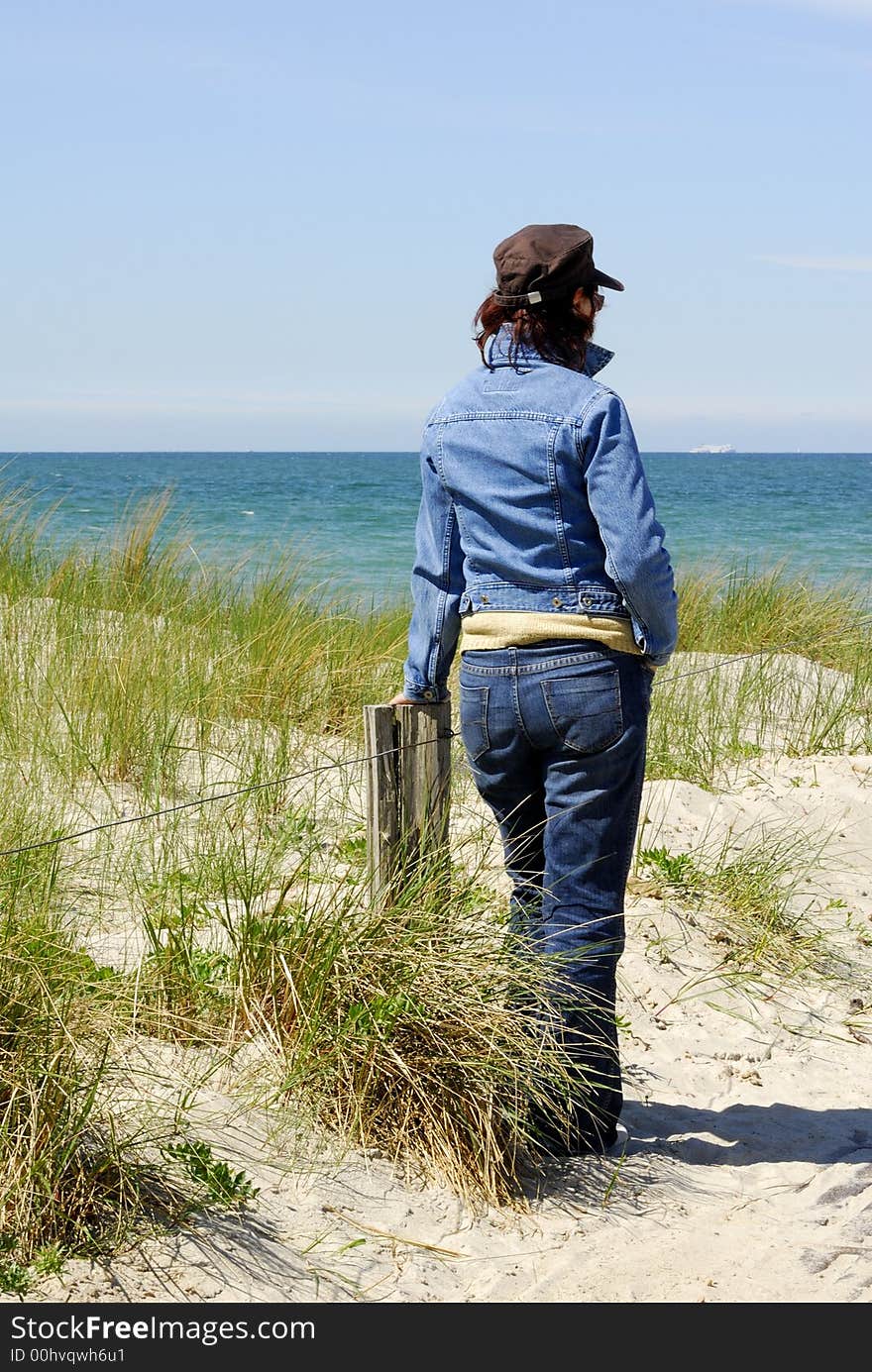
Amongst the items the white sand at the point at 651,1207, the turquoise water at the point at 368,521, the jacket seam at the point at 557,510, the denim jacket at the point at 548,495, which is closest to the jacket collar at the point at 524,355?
the denim jacket at the point at 548,495

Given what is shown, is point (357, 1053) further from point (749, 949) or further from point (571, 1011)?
point (749, 949)

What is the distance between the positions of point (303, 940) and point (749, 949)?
1.91 metres

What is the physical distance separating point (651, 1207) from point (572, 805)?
3.10 feet

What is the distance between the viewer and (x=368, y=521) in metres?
27.4

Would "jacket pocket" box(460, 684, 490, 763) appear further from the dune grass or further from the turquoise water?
the turquoise water

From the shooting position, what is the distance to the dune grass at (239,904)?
8.41 ft

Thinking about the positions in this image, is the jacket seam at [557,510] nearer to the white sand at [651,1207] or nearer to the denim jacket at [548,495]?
the denim jacket at [548,495]

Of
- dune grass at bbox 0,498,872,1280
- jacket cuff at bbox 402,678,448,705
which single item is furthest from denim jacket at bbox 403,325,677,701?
dune grass at bbox 0,498,872,1280

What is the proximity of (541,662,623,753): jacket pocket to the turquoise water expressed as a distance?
15.0ft

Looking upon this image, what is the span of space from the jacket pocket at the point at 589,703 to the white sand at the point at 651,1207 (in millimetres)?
1058

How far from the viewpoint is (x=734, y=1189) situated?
305 cm

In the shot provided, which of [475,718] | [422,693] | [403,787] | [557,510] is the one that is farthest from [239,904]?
[557,510]

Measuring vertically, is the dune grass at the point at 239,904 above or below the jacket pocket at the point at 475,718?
below

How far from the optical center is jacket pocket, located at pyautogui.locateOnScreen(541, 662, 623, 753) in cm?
272
